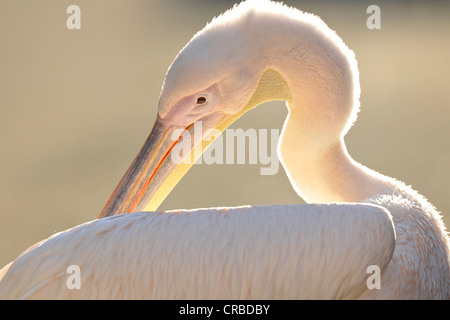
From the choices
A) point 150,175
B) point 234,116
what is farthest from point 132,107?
point 150,175

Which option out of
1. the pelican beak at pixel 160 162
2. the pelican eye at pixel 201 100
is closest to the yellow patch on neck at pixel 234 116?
the pelican beak at pixel 160 162

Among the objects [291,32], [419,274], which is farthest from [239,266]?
[291,32]

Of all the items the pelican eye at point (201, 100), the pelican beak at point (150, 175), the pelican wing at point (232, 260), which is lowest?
the pelican wing at point (232, 260)

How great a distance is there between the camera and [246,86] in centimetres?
274

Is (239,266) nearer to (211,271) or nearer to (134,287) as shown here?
(211,271)

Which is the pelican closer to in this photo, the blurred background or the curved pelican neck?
the curved pelican neck

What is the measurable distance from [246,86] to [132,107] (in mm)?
5599

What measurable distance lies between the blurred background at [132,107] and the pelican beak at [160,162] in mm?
3187

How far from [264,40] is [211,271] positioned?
1.02 meters

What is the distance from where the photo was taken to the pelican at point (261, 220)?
2102 millimetres

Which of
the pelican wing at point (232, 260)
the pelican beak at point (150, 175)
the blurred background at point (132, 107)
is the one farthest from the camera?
the blurred background at point (132, 107)

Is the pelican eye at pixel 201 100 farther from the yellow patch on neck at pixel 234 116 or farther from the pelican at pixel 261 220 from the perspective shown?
the yellow patch on neck at pixel 234 116

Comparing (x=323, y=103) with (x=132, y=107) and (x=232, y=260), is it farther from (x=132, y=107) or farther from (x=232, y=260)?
(x=132, y=107)

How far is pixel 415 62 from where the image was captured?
9.64 meters
